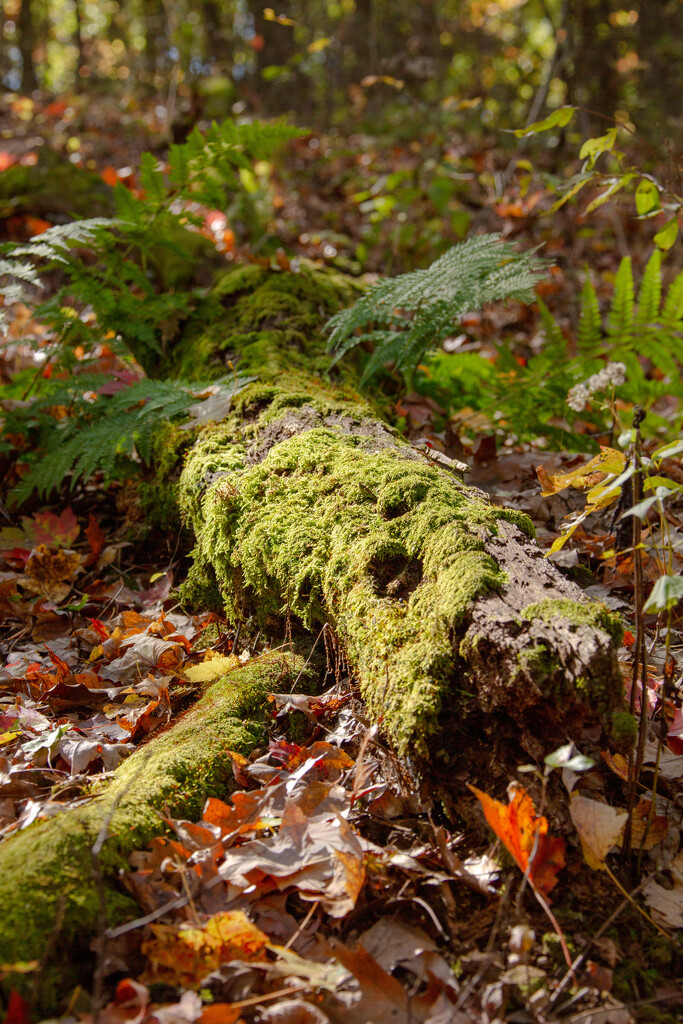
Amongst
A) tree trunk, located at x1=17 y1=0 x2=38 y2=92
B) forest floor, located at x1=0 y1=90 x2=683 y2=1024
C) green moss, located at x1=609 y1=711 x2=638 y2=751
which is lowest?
forest floor, located at x1=0 y1=90 x2=683 y2=1024

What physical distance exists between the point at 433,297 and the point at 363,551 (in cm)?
171

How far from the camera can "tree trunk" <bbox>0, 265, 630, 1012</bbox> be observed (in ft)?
4.42

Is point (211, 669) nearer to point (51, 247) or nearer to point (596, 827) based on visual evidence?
point (596, 827)

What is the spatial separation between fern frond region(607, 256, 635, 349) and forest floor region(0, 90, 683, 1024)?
1103mm

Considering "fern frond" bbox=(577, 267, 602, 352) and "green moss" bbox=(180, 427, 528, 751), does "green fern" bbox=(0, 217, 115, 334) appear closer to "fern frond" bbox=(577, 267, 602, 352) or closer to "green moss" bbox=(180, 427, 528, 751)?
"green moss" bbox=(180, 427, 528, 751)

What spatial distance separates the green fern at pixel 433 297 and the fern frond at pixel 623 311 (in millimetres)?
673

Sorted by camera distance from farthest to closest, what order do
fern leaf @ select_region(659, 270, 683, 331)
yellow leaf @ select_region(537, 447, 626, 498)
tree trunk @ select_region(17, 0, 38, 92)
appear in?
tree trunk @ select_region(17, 0, 38, 92) → fern leaf @ select_region(659, 270, 683, 331) → yellow leaf @ select_region(537, 447, 626, 498)

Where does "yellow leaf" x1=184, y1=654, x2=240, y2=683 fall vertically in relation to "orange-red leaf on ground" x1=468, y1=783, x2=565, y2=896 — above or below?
below

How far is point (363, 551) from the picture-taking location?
6.08 feet

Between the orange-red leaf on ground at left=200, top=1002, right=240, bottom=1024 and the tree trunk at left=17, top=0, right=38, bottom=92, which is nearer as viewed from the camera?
the orange-red leaf on ground at left=200, top=1002, right=240, bottom=1024

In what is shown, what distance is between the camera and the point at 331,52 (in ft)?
38.6

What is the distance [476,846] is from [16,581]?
7.24ft

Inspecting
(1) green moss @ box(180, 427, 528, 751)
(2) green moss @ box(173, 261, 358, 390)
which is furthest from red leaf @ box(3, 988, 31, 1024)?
(2) green moss @ box(173, 261, 358, 390)

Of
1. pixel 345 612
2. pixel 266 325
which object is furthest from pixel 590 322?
pixel 345 612
